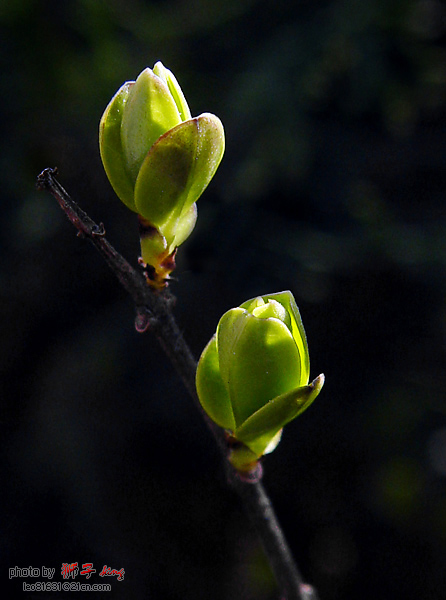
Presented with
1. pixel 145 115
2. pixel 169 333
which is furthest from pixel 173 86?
pixel 169 333

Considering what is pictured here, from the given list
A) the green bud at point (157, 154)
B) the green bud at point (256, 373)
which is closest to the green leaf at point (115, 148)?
the green bud at point (157, 154)

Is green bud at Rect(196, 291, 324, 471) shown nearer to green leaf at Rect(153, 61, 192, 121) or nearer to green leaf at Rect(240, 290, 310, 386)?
green leaf at Rect(240, 290, 310, 386)

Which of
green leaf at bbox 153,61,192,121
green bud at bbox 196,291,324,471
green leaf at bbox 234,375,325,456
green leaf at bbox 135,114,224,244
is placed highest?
green leaf at bbox 153,61,192,121

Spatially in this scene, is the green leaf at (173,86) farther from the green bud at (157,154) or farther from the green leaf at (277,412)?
the green leaf at (277,412)

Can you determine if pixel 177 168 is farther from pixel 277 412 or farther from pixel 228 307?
pixel 228 307

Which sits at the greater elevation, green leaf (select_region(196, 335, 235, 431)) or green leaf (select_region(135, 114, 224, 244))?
green leaf (select_region(135, 114, 224, 244))

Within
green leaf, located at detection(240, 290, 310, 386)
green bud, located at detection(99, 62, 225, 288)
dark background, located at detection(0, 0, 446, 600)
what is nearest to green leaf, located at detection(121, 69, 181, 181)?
green bud, located at detection(99, 62, 225, 288)

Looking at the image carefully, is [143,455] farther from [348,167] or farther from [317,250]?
[348,167]
